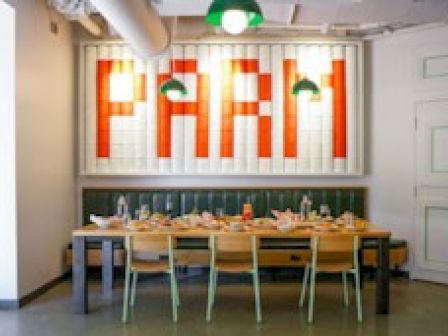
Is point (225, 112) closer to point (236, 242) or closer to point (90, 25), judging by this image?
point (90, 25)

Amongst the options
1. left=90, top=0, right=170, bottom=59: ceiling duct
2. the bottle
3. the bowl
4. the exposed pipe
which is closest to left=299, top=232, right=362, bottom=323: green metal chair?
the bowl

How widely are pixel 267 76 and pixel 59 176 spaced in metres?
2.94

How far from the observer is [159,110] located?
7.29 metres

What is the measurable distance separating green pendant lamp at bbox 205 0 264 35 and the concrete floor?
2.49m

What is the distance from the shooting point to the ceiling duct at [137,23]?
174 inches

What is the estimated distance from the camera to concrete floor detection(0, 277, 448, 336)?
4684 millimetres

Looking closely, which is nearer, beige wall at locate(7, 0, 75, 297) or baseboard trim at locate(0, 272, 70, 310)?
baseboard trim at locate(0, 272, 70, 310)

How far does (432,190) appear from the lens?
22.0 feet

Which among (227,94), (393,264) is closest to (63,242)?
(227,94)

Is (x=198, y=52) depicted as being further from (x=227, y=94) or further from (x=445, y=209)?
(x=445, y=209)

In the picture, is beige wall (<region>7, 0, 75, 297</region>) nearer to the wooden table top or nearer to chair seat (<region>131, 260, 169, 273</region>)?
the wooden table top

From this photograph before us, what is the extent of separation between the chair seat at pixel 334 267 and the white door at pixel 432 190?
207cm

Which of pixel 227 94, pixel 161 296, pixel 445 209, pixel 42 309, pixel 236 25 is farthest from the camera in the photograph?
pixel 227 94

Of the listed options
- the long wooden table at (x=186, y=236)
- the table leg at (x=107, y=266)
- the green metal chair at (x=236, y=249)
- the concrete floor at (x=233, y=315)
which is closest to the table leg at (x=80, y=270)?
the long wooden table at (x=186, y=236)
